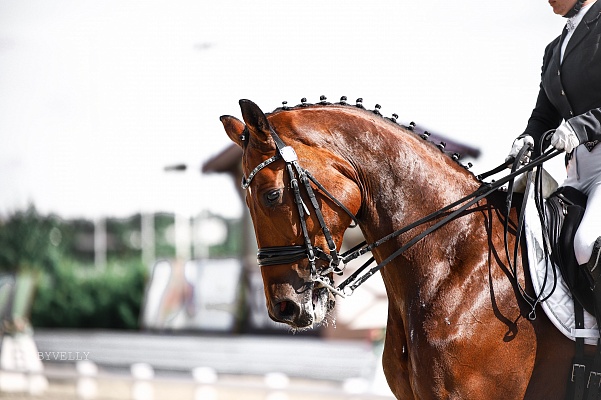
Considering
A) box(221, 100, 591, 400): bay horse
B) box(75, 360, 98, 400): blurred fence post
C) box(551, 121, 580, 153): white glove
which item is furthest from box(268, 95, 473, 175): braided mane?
box(75, 360, 98, 400): blurred fence post

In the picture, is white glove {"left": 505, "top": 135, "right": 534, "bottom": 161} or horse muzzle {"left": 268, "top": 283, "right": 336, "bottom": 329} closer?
horse muzzle {"left": 268, "top": 283, "right": 336, "bottom": 329}

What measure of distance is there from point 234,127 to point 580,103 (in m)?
1.40

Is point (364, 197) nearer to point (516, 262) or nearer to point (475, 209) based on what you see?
point (475, 209)

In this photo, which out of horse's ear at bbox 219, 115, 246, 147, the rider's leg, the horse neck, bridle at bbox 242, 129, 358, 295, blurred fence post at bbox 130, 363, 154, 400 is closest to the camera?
the rider's leg

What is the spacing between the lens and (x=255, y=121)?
2.82 meters

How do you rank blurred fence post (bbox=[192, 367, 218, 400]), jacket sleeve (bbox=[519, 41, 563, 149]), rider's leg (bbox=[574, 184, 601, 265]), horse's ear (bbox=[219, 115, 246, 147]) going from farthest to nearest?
blurred fence post (bbox=[192, 367, 218, 400]), jacket sleeve (bbox=[519, 41, 563, 149]), horse's ear (bbox=[219, 115, 246, 147]), rider's leg (bbox=[574, 184, 601, 265])

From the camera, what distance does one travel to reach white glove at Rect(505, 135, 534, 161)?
3.14m

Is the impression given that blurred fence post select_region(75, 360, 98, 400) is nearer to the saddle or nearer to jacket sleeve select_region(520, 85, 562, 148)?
jacket sleeve select_region(520, 85, 562, 148)

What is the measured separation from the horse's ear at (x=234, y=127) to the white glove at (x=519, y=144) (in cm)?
112

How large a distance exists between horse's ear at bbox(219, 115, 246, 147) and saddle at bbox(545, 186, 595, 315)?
125cm

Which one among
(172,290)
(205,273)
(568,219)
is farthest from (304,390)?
(172,290)

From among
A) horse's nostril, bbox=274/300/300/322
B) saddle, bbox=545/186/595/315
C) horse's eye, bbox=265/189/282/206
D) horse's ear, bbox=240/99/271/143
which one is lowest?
horse's nostril, bbox=274/300/300/322

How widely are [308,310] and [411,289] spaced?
408mm

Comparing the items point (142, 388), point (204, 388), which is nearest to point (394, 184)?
point (204, 388)
